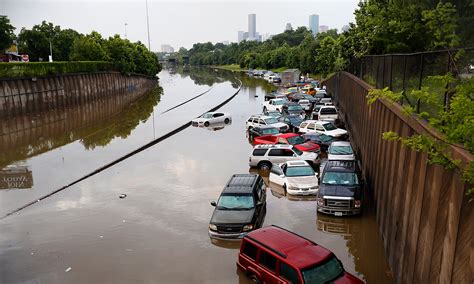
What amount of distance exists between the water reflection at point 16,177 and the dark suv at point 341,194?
16.9 metres

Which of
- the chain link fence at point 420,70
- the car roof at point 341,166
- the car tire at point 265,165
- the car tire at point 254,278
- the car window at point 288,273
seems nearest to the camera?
the chain link fence at point 420,70

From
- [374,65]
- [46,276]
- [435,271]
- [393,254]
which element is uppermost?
[374,65]

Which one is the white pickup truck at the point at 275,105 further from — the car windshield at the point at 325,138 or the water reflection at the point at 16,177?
the water reflection at the point at 16,177

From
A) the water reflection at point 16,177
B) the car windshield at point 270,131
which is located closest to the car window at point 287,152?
the car windshield at point 270,131

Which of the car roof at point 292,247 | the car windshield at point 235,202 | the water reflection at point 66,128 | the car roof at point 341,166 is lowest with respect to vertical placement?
the water reflection at point 66,128

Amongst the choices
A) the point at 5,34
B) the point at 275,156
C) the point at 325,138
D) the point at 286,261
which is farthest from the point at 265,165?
the point at 5,34

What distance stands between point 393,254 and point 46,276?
10.9 meters

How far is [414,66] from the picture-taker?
13656 millimetres

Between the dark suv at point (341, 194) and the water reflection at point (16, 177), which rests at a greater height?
the dark suv at point (341, 194)

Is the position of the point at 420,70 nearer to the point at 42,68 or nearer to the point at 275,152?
the point at 275,152

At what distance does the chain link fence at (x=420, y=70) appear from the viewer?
9671 millimetres

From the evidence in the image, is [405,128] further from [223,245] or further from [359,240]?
[223,245]

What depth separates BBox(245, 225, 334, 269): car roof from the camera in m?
10.3

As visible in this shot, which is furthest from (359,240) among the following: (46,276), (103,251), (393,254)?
(46,276)
